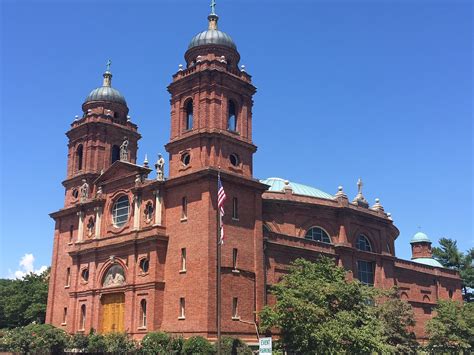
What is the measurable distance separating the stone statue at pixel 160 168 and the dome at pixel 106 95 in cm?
1637

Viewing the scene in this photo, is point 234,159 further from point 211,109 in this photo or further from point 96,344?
point 96,344

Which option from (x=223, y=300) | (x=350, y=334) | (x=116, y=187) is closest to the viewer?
(x=350, y=334)

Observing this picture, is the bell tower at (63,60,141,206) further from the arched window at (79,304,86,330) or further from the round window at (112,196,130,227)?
the arched window at (79,304,86,330)

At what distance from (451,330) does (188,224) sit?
2922cm

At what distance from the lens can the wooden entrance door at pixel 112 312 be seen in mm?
47469

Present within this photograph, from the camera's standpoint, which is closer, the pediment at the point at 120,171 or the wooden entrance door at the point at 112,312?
the wooden entrance door at the point at 112,312

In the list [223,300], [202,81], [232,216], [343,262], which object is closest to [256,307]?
[223,300]

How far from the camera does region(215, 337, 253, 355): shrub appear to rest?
129 ft

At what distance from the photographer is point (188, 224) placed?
44125mm

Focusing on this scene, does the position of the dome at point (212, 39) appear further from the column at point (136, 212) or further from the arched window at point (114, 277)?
the arched window at point (114, 277)

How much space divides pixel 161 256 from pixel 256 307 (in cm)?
845

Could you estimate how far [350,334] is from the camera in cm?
3834

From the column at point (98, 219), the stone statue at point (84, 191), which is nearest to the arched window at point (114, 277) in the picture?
the column at point (98, 219)

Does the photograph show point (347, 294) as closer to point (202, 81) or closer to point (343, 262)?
point (343, 262)
